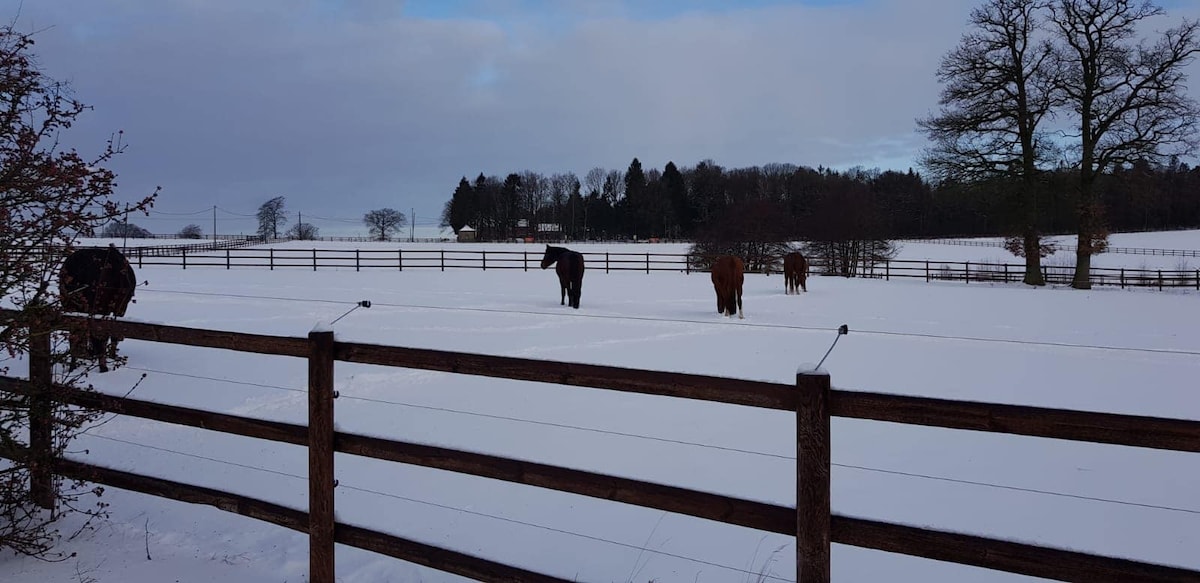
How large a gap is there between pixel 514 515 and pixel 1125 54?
29.5 m

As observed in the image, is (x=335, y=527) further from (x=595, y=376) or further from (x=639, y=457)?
(x=639, y=457)

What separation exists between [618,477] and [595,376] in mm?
398

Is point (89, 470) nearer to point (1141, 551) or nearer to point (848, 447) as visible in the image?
point (848, 447)

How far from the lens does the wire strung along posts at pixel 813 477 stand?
2490mm

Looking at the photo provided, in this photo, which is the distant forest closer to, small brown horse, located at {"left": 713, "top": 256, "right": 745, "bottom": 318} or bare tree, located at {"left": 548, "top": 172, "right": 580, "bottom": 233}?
bare tree, located at {"left": 548, "top": 172, "right": 580, "bottom": 233}

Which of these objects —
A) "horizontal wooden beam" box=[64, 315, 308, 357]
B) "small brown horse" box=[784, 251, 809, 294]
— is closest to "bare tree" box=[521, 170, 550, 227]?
"small brown horse" box=[784, 251, 809, 294]

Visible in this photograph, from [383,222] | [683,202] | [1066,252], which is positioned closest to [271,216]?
[383,222]

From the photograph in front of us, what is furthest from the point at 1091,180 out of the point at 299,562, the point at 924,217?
the point at 924,217

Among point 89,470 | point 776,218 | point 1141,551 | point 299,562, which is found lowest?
point 1141,551

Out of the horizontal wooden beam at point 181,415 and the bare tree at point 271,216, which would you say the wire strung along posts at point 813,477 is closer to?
the horizontal wooden beam at point 181,415

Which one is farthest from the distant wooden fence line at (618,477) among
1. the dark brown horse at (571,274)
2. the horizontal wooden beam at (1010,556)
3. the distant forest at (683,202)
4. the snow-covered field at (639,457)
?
the distant forest at (683,202)

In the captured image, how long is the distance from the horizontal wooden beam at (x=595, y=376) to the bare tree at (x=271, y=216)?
111257 millimetres

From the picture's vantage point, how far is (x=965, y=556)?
2.35 meters

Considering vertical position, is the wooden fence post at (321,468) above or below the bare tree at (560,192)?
below
